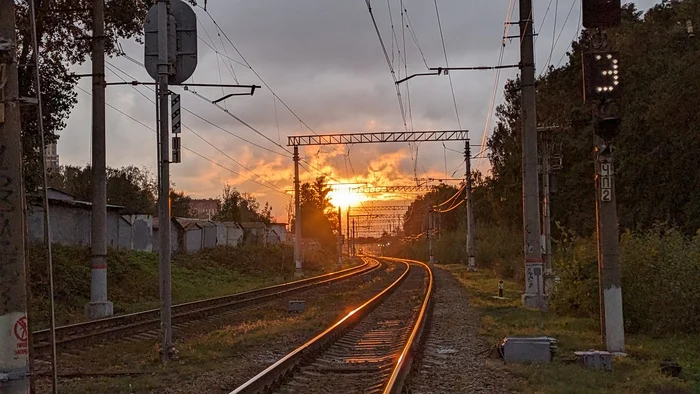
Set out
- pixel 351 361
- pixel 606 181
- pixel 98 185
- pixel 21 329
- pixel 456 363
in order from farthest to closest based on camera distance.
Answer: pixel 98 185, pixel 606 181, pixel 351 361, pixel 456 363, pixel 21 329

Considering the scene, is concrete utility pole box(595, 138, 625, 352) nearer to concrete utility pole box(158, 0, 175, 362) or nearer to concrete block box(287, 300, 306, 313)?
concrete utility pole box(158, 0, 175, 362)

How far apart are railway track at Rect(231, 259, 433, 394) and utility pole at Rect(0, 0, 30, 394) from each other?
350cm

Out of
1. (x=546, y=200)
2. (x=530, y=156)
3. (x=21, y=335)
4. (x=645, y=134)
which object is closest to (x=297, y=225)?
(x=645, y=134)

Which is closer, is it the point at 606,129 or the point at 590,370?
the point at 590,370

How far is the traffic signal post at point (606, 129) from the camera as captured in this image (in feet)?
43.7

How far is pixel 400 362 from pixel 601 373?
3.22m

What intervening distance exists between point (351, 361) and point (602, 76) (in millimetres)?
6743

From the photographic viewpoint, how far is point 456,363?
520 inches

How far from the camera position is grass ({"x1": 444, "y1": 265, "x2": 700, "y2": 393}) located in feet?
35.5

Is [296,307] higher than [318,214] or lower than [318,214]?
lower

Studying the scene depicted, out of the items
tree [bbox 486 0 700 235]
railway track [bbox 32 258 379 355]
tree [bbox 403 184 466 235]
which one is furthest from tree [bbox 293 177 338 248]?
railway track [bbox 32 258 379 355]

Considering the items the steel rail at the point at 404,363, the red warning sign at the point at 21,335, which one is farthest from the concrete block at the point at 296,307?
the red warning sign at the point at 21,335

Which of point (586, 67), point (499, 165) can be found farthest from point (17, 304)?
point (499, 165)

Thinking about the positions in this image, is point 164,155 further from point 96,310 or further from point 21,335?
point 96,310
